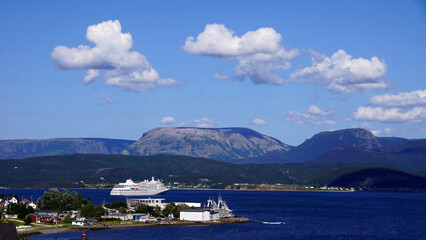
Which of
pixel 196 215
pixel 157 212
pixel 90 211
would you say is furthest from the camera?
pixel 157 212

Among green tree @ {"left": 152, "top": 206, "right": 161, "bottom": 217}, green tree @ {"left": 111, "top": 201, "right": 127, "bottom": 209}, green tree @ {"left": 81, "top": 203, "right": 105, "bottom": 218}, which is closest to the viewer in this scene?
green tree @ {"left": 81, "top": 203, "right": 105, "bottom": 218}

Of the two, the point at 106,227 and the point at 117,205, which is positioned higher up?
the point at 117,205

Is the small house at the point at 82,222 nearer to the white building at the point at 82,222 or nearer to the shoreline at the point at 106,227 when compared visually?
the white building at the point at 82,222

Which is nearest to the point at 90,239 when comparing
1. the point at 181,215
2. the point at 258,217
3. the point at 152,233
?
the point at 152,233

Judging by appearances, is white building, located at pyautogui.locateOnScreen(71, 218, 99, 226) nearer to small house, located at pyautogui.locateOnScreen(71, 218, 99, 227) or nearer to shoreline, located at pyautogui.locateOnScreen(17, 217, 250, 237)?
small house, located at pyautogui.locateOnScreen(71, 218, 99, 227)

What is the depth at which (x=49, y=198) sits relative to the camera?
111m

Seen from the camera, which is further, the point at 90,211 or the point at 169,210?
the point at 169,210

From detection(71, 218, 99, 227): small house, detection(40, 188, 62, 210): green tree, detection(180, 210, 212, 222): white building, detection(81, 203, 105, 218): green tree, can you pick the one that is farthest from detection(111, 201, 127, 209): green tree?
detection(71, 218, 99, 227): small house

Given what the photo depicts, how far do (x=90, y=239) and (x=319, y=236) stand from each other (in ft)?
109

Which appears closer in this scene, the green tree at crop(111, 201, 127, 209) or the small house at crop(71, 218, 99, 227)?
the small house at crop(71, 218, 99, 227)

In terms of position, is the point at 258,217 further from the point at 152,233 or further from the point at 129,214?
the point at 152,233

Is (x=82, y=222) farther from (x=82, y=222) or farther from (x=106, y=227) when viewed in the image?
(x=106, y=227)

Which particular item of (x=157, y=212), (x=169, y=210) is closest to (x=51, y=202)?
(x=157, y=212)

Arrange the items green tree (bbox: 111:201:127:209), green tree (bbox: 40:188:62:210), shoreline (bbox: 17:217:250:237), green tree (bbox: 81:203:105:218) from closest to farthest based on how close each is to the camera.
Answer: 1. shoreline (bbox: 17:217:250:237)
2. green tree (bbox: 81:203:105:218)
3. green tree (bbox: 40:188:62:210)
4. green tree (bbox: 111:201:127:209)
